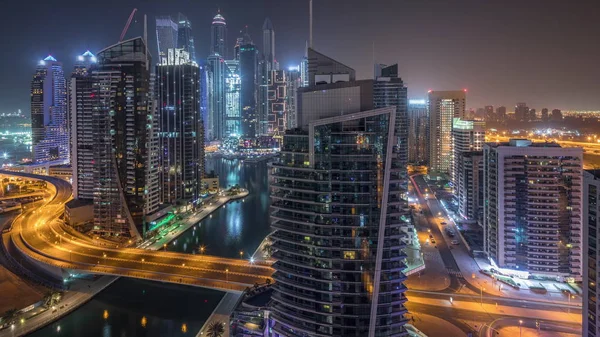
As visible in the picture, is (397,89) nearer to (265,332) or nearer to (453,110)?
(453,110)

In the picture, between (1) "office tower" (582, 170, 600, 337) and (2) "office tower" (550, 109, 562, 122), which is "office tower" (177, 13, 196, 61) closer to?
(2) "office tower" (550, 109, 562, 122)

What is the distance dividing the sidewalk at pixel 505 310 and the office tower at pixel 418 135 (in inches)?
2132

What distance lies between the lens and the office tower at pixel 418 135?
73.6 metres

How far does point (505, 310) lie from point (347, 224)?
11.0 m

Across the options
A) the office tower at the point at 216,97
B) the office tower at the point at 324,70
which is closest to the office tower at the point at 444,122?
the office tower at the point at 324,70

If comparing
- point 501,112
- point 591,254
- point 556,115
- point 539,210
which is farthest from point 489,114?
point 591,254

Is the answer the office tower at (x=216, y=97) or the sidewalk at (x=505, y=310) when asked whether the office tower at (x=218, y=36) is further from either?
the sidewalk at (x=505, y=310)

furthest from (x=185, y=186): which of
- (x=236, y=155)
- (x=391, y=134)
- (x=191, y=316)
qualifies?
(x=236, y=155)

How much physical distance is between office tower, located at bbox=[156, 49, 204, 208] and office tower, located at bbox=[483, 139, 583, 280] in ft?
95.6

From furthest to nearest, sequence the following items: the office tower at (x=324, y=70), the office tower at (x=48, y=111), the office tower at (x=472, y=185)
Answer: the office tower at (x=48, y=111)
the office tower at (x=472, y=185)
the office tower at (x=324, y=70)

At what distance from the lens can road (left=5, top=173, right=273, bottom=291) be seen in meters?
22.8

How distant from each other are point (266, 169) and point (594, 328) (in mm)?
63133

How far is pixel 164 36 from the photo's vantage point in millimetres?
47375

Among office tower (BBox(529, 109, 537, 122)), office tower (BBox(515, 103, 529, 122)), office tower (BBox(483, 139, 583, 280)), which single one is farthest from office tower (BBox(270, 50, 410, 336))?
office tower (BBox(515, 103, 529, 122))
